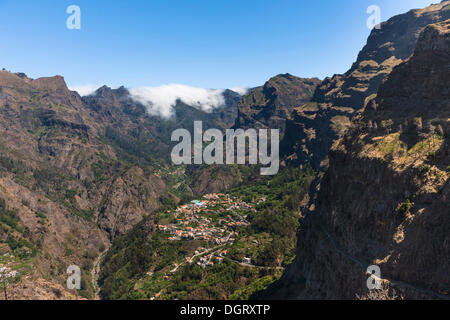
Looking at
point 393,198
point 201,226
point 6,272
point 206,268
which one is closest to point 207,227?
point 201,226

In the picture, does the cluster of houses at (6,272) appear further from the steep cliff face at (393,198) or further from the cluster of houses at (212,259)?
the steep cliff face at (393,198)

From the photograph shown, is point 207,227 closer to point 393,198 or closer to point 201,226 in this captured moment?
point 201,226

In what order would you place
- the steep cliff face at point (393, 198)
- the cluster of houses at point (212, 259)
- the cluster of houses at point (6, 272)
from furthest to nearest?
the cluster of houses at point (212, 259), the cluster of houses at point (6, 272), the steep cliff face at point (393, 198)

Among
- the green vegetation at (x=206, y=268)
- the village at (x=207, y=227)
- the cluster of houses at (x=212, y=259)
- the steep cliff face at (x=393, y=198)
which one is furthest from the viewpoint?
the village at (x=207, y=227)

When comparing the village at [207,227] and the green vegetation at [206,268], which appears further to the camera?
the village at [207,227]

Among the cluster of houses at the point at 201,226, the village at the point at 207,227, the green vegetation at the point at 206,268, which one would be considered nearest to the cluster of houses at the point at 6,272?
the green vegetation at the point at 206,268
